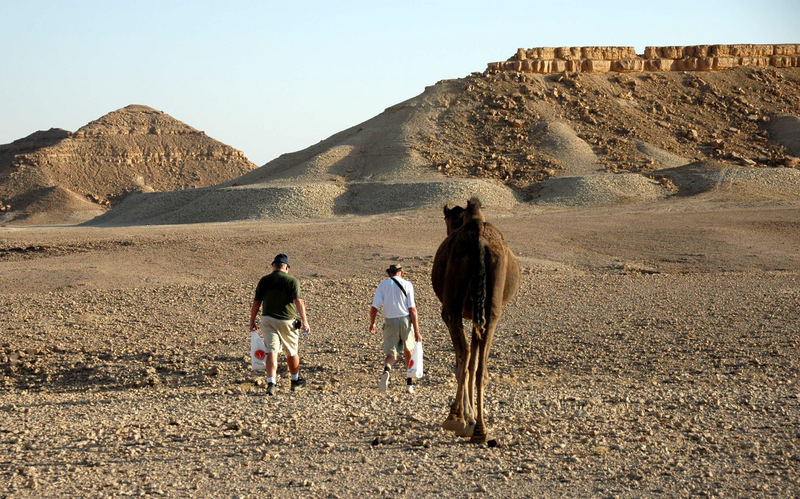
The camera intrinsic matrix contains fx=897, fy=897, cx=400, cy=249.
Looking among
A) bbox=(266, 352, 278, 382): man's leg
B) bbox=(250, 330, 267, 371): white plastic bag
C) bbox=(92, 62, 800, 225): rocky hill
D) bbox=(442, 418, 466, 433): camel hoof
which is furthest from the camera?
bbox=(92, 62, 800, 225): rocky hill

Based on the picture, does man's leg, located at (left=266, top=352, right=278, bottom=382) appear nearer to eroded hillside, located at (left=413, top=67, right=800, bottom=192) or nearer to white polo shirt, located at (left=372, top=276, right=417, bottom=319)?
white polo shirt, located at (left=372, top=276, right=417, bottom=319)

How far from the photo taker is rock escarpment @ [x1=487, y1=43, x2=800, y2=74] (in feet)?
285

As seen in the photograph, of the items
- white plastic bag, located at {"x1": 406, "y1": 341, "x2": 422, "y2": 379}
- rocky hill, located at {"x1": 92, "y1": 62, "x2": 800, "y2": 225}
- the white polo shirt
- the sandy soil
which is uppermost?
rocky hill, located at {"x1": 92, "y1": 62, "x2": 800, "y2": 225}

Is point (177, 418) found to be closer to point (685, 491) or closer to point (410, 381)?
point (410, 381)

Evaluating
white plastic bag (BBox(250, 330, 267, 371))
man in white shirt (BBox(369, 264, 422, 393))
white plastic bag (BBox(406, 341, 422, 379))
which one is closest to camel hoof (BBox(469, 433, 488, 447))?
white plastic bag (BBox(406, 341, 422, 379))

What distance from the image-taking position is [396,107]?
3113 inches

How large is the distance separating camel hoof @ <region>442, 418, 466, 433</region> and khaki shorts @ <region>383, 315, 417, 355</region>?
2.62 metres

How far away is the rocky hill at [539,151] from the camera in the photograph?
53.7m

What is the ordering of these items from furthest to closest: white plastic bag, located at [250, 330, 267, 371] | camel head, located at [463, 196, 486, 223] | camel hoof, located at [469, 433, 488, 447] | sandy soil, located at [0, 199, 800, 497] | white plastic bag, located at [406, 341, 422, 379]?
white plastic bag, located at [250, 330, 267, 371] → white plastic bag, located at [406, 341, 422, 379] → camel head, located at [463, 196, 486, 223] → camel hoof, located at [469, 433, 488, 447] → sandy soil, located at [0, 199, 800, 497]

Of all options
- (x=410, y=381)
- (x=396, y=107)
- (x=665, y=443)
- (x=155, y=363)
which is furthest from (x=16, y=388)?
(x=396, y=107)

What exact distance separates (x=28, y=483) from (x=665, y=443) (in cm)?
539

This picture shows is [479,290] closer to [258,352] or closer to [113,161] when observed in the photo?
[258,352]

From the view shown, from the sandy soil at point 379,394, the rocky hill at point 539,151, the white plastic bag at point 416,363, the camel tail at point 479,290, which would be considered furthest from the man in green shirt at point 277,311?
the rocky hill at point 539,151

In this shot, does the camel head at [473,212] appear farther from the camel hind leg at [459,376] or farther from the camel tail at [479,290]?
the camel hind leg at [459,376]
